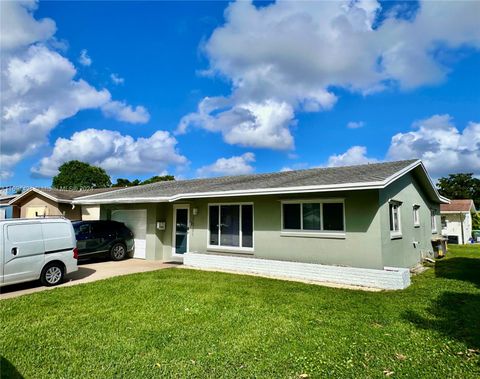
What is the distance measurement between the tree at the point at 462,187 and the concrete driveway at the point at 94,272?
185ft

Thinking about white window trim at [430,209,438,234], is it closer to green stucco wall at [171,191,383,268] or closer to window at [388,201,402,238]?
window at [388,201,402,238]

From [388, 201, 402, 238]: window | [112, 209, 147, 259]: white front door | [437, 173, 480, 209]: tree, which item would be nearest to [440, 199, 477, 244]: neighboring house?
[388, 201, 402, 238]: window

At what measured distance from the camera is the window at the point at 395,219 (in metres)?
10.6

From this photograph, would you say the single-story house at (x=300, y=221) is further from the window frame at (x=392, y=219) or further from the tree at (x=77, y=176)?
the tree at (x=77, y=176)

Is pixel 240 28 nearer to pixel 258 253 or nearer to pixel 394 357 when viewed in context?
pixel 258 253

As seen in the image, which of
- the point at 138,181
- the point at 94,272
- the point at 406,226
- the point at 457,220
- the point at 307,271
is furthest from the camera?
the point at 138,181

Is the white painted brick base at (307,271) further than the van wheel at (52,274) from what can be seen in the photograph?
No

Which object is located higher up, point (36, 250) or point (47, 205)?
point (47, 205)

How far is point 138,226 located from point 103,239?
176cm

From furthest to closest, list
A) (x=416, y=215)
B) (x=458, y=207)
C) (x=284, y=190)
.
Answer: (x=458, y=207) < (x=416, y=215) < (x=284, y=190)

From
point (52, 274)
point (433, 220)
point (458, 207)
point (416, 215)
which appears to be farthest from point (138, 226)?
point (458, 207)

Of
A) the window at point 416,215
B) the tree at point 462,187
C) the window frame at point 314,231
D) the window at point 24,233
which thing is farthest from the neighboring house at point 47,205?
the tree at point 462,187

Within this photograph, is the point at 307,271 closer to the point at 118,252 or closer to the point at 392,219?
the point at 392,219

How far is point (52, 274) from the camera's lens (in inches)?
352
